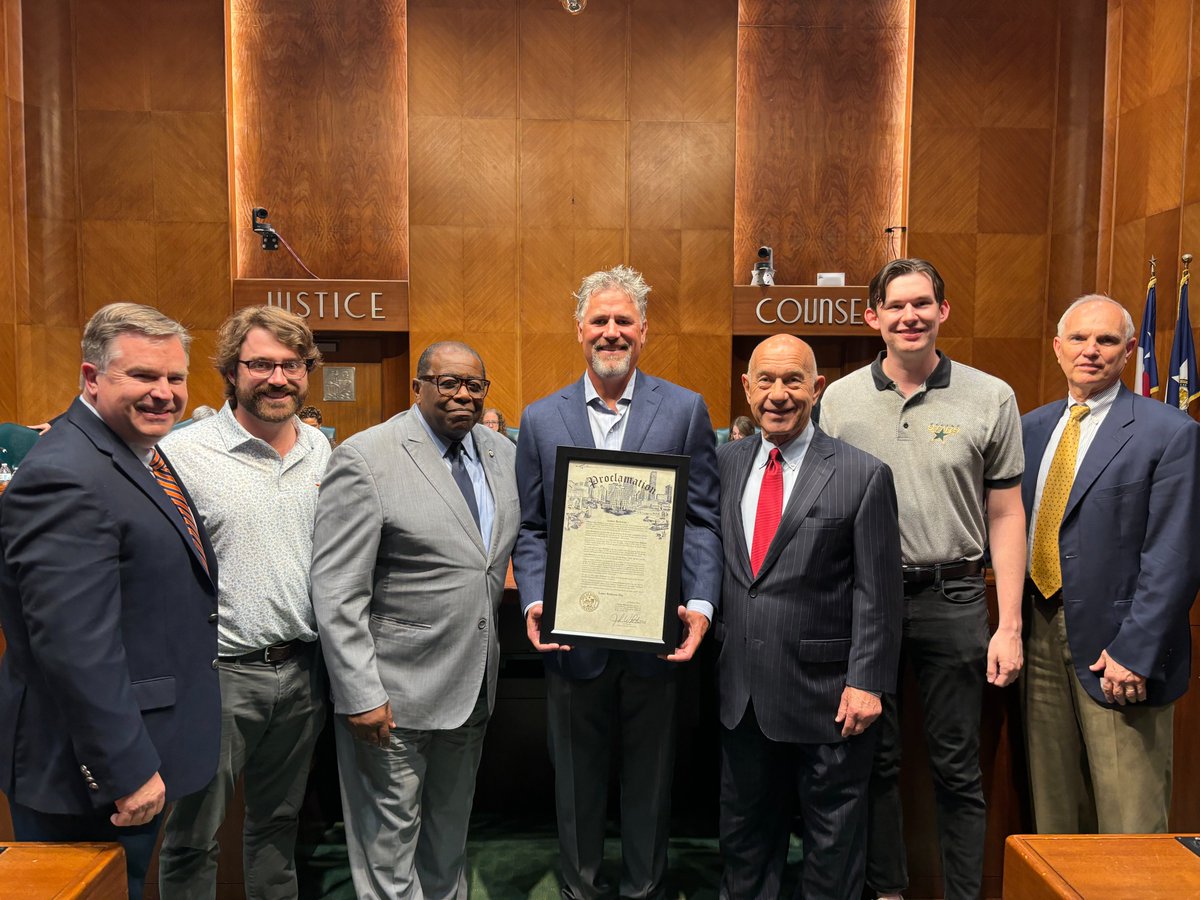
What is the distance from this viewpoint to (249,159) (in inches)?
348

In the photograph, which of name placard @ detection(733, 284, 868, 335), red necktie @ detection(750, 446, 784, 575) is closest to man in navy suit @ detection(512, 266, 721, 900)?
red necktie @ detection(750, 446, 784, 575)

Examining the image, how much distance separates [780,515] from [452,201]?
706 cm

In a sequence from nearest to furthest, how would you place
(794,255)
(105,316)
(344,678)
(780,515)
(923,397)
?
1. (105,316)
2. (344,678)
3. (780,515)
4. (923,397)
5. (794,255)

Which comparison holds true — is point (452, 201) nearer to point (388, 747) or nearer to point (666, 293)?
point (666, 293)

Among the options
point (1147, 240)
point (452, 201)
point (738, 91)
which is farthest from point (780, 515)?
point (738, 91)

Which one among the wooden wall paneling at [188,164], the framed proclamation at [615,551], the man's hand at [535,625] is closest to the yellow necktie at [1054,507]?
the framed proclamation at [615,551]

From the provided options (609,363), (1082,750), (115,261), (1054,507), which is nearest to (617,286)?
(609,363)

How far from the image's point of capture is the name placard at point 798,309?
866 centimetres

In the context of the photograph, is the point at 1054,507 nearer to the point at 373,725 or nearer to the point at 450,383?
the point at 450,383

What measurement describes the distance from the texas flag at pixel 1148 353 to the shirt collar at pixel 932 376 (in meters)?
4.79

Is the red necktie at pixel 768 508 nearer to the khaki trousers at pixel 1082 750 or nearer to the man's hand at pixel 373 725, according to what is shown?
the khaki trousers at pixel 1082 750

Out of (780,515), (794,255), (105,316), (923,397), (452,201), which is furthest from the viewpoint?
(794,255)

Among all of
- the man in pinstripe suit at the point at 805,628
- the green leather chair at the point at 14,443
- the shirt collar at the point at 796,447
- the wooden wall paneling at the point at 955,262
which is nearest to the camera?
the man in pinstripe suit at the point at 805,628

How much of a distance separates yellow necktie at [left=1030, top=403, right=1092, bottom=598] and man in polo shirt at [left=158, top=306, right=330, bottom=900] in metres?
1.98
